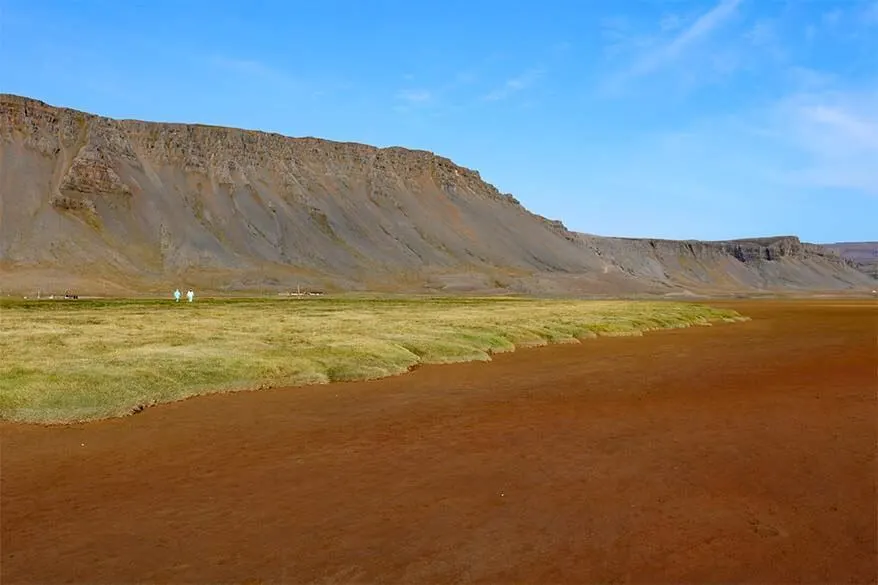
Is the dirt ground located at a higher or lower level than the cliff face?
lower

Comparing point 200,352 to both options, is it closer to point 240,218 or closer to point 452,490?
point 452,490

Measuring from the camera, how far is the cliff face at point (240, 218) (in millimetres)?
107688

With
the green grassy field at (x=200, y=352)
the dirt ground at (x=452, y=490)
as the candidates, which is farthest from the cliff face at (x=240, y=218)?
the dirt ground at (x=452, y=490)

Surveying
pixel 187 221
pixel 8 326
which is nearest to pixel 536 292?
pixel 187 221

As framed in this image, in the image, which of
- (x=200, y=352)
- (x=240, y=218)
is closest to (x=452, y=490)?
(x=200, y=352)

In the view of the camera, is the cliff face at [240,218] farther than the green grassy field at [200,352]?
Yes

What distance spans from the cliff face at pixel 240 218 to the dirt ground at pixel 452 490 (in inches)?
3488

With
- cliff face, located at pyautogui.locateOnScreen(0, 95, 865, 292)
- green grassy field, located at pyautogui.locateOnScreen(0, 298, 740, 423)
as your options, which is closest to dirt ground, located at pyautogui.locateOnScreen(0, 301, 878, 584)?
green grassy field, located at pyautogui.locateOnScreen(0, 298, 740, 423)

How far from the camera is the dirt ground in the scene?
8.61m

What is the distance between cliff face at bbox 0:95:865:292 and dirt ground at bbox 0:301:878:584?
8860 cm

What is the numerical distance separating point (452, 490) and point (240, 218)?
406 feet

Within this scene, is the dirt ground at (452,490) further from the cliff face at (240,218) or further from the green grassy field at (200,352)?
the cliff face at (240,218)

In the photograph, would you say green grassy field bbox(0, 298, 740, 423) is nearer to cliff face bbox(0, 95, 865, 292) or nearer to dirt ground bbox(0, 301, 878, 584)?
dirt ground bbox(0, 301, 878, 584)

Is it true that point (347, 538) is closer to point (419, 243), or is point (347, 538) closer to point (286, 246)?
point (286, 246)
